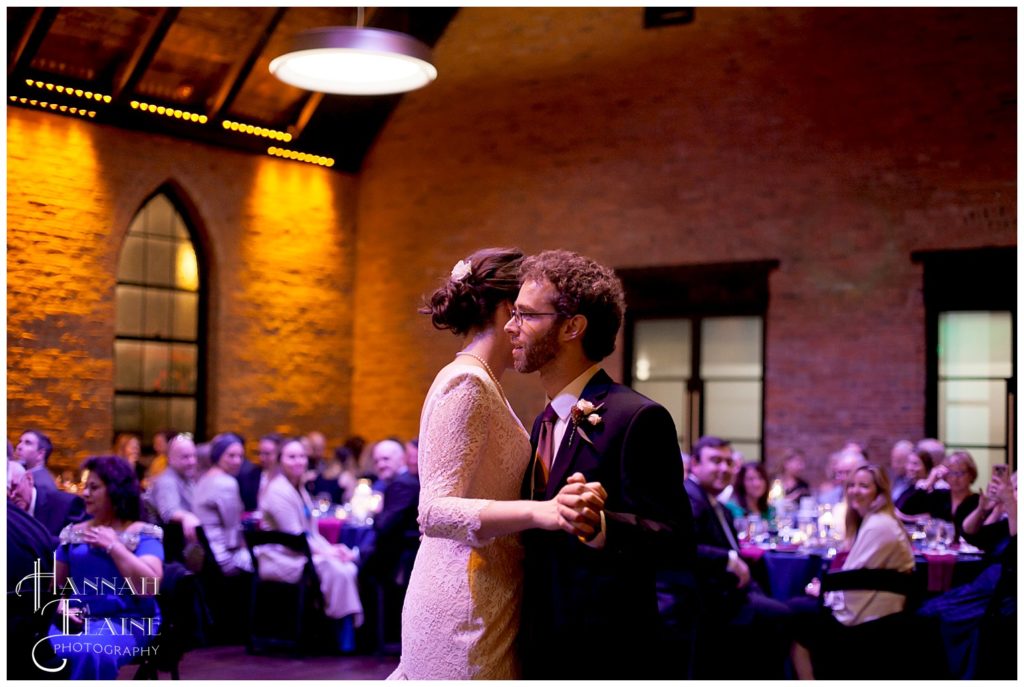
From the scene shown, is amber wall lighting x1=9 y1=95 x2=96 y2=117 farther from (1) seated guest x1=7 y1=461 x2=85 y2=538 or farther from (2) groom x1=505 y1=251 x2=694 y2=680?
(2) groom x1=505 y1=251 x2=694 y2=680

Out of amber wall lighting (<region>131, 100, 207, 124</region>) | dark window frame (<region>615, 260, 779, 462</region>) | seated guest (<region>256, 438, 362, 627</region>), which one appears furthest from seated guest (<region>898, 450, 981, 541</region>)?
amber wall lighting (<region>131, 100, 207, 124</region>)

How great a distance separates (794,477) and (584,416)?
10.00 m

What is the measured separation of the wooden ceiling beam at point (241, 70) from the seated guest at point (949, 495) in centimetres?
815

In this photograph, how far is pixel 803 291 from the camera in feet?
42.6

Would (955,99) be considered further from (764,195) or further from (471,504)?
(471,504)

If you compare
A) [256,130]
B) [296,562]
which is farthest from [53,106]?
[296,562]

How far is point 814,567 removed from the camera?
7.20 meters

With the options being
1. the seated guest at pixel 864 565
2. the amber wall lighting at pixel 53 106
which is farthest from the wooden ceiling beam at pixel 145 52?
the seated guest at pixel 864 565

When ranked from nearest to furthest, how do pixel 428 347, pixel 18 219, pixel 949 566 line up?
pixel 949 566, pixel 18 219, pixel 428 347

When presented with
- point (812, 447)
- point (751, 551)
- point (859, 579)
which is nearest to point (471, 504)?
point (859, 579)

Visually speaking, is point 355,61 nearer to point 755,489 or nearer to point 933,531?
point 755,489

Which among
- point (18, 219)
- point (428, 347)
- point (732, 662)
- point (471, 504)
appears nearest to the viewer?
point (471, 504)

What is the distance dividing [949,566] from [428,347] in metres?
8.94

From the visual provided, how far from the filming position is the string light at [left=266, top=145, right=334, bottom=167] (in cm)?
1484
